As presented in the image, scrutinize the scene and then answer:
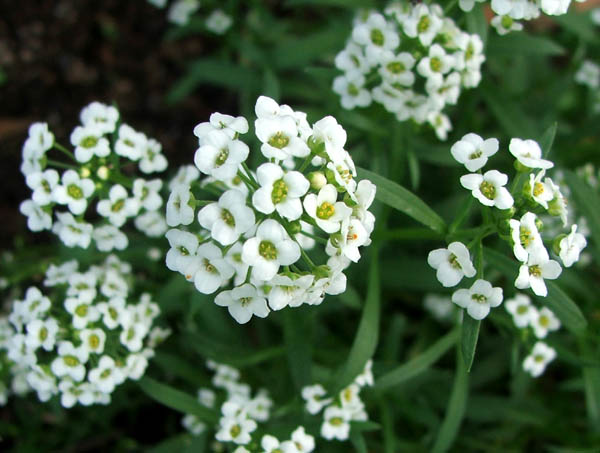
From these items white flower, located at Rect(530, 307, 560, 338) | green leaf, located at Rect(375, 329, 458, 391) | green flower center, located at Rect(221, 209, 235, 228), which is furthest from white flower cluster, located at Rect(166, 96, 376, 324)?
white flower, located at Rect(530, 307, 560, 338)

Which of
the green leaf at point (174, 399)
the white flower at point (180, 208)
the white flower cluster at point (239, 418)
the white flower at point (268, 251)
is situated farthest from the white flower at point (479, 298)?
the green leaf at point (174, 399)

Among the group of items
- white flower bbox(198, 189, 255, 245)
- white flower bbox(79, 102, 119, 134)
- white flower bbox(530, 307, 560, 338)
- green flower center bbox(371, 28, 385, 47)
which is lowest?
white flower bbox(198, 189, 255, 245)

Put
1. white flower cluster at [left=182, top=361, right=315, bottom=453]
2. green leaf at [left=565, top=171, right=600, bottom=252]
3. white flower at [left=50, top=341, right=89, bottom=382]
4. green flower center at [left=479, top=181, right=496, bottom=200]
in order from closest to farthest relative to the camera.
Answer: green flower center at [left=479, top=181, right=496, bottom=200]
white flower cluster at [left=182, top=361, right=315, bottom=453]
white flower at [left=50, top=341, right=89, bottom=382]
green leaf at [left=565, top=171, right=600, bottom=252]

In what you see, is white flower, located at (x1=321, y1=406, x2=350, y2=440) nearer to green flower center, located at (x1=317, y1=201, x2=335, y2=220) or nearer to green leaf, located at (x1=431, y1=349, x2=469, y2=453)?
green leaf, located at (x1=431, y1=349, x2=469, y2=453)

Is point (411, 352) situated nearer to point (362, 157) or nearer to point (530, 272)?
point (362, 157)

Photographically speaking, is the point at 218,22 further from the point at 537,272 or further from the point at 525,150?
the point at 537,272

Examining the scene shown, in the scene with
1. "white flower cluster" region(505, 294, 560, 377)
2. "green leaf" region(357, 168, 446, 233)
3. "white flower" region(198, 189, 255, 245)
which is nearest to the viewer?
"white flower" region(198, 189, 255, 245)

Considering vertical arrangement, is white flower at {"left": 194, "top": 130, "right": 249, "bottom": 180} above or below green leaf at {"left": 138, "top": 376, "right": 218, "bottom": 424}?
above
